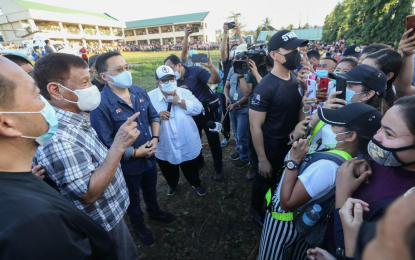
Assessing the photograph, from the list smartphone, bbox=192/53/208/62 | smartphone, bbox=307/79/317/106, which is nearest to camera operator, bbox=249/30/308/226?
smartphone, bbox=307/79/317/106

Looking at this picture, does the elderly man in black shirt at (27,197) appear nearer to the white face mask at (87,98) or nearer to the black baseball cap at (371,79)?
the white face mask at (87,98)

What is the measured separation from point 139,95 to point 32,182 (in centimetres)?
181

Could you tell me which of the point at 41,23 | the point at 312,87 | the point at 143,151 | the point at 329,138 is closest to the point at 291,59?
the point at 312,87

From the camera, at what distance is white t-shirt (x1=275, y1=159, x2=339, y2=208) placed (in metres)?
1.40

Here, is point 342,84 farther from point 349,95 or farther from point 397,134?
point 397,134

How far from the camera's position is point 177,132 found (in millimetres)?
3090

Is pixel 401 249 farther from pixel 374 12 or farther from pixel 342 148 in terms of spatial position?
pixel 374 12

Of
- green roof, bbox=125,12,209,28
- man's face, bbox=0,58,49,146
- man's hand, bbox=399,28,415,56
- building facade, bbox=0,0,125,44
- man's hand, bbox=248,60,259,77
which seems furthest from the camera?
green roof, bbox=125,12,209,28

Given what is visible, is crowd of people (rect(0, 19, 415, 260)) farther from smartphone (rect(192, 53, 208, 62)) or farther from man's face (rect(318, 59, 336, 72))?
smartphone (rect(192, 53, 208, 62))

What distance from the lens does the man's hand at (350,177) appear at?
120 cm

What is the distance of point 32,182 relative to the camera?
104cm

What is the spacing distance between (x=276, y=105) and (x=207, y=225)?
2000 mm

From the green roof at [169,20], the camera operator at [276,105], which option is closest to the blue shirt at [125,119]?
the camera operator at [276,105]

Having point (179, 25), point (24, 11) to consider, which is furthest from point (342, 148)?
point (179, 25)
